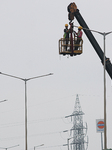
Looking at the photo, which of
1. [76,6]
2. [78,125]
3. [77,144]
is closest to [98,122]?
[78,125]

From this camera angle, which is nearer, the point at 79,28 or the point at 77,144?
the point at 79,28

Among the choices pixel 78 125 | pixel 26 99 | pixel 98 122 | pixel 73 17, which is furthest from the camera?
A: pixel 78 125

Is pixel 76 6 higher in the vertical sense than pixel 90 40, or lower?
higher

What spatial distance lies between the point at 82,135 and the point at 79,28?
217 feet

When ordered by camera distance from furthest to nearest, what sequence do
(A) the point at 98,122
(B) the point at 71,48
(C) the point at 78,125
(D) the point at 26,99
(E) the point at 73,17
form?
(C) the point at 78,125, (A) the point at 98,122, (D) the point at 26,99, (E) the point at 73,17, (B) the point at 71,48

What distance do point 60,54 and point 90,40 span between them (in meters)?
4.27

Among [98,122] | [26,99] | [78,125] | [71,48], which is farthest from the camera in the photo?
[78,125]

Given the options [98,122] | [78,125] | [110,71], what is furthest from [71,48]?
[78,125]

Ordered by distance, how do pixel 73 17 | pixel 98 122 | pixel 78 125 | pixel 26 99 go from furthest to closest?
pixel 78 125 → pixel 98 122 → pixel 26 99 → pixel 73 17

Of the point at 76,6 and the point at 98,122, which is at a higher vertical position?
the point at 76,6

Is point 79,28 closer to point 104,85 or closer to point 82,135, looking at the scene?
point 104,85

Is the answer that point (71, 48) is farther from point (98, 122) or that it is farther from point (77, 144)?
point (77, 144)

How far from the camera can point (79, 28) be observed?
52688mm

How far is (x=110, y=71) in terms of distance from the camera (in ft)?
175
